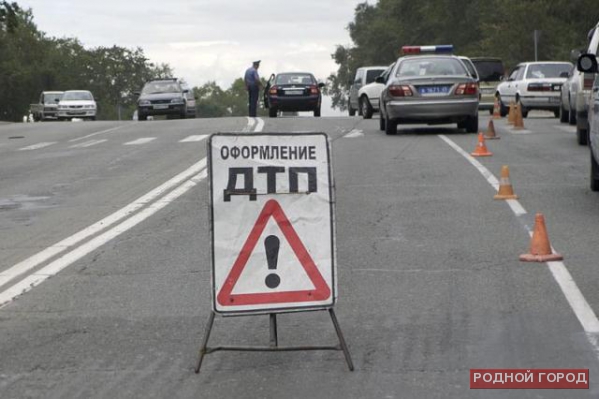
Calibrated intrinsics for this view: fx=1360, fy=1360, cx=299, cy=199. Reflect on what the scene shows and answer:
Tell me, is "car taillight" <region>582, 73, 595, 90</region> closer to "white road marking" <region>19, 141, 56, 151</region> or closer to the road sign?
"white road marking" <region>19, 141, 56, 151</region>

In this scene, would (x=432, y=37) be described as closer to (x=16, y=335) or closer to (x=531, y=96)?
(x=531, y=96)

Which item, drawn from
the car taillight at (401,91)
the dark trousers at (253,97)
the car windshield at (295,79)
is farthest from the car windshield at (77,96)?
the car taillight at (401,91)

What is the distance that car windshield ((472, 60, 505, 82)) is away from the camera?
43844 mm

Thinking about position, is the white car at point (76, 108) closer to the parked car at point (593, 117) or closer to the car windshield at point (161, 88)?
the car windshield at point (161, 88)

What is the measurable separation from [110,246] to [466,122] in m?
16.2

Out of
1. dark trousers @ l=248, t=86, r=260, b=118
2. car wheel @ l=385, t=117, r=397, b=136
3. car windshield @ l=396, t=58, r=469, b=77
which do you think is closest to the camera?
car windshield @ l=396, t=58, r=469, b=77

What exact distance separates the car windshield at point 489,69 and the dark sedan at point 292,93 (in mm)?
5263

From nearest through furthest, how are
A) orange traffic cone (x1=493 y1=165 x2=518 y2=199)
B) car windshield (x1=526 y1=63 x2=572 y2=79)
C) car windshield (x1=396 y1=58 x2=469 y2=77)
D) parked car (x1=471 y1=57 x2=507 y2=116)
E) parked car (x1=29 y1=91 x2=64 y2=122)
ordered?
orange traffic cone (x1=493 y1=165 x2=518 y2=199)
car windshield (x1=396 y1=58 x2=469 y2=77)
car windshield (x1=526 y1=63 x2=572 y2=79)
parked car (x1=471 y1=57 x2=507 y2=116)
parked car (x1=29 y1=91 x2=64 y2=122)

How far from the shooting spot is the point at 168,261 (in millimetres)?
10789

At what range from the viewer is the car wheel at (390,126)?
26.6m

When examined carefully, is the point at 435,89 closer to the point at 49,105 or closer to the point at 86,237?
the point at 86,237

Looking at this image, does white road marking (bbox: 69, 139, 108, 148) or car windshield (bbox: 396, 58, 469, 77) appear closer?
car windshield (bbox: 396, 58, 469, 77)

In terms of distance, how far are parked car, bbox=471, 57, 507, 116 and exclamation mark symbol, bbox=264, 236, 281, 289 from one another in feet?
119

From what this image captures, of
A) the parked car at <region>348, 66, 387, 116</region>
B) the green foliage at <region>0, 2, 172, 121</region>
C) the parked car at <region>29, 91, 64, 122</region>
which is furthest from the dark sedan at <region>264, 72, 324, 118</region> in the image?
the green foliage at <region>0, 2, 172, 121</region>
